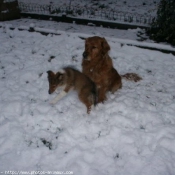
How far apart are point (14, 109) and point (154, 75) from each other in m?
3.71

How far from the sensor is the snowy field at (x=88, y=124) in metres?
3.50

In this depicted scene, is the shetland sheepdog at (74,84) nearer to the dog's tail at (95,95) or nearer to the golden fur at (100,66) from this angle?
the dog's tail at (95,95)

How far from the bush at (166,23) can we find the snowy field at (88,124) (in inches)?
40.1

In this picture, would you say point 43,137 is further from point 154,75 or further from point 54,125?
point 154,75

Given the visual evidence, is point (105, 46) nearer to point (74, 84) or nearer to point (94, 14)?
point (74, 84)

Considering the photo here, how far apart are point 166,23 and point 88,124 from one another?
486cm

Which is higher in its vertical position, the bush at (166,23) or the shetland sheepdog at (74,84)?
the bush at (166,23)

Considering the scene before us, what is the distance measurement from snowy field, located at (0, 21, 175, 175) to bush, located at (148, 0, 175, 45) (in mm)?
1017

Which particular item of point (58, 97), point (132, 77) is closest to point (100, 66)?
point (58, 97)

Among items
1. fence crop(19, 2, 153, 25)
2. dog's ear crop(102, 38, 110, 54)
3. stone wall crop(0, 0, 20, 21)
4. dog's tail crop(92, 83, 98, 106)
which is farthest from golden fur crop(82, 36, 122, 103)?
stone wall crop(0, 0, 20, 21)

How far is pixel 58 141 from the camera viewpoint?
12.8ft

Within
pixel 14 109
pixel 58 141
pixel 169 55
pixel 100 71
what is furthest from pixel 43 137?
pixel 169 55

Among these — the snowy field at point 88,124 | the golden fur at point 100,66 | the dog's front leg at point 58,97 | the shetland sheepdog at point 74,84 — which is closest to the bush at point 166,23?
the snowy field at point 88,124

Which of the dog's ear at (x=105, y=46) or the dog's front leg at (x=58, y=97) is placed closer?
the dog's ear at (x=105, y=46)
